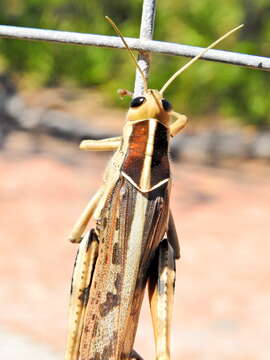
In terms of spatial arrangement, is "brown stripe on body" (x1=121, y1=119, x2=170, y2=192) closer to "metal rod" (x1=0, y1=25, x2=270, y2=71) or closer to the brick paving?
"metal rod" (x1=0, y1=25, x2=270, y2=71)

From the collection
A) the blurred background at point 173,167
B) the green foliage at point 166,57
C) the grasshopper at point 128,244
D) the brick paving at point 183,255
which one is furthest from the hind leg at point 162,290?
the green foliage at point 166,57

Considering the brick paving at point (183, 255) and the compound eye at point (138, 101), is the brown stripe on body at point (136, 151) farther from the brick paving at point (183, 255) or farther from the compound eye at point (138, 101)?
the brick paving at point (183, 255)

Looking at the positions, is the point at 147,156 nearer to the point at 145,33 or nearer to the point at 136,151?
the point at 136,151

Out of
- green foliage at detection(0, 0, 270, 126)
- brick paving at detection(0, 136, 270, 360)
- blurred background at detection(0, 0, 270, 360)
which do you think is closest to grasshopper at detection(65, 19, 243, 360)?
blurred background at detection(0, 0, 270, 360)

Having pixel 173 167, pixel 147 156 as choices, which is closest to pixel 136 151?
pixel 147 156

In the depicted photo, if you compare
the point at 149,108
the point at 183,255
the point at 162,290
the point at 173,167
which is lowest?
the point at 162,290
